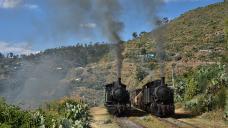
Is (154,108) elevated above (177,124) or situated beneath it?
elevated above

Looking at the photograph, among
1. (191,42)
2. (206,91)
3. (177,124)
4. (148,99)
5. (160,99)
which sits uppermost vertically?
(191,42)

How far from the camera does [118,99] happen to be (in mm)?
36750

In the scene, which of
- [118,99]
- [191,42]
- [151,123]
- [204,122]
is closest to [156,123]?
[151,123]

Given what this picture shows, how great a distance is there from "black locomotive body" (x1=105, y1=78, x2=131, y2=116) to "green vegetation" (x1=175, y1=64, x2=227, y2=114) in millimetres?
5430

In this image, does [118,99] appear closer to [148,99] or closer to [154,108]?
[148,99]

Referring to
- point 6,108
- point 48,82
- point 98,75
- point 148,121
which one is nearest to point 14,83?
point 48,82

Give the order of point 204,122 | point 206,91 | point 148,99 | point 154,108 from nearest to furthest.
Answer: point 204,122, point 154,108, point 148,99, point 206,91

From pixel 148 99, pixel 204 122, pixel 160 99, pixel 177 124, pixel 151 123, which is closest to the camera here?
pixel 177 124

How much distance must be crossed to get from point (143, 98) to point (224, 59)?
7.56m

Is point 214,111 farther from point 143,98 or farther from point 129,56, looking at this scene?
point 129,56

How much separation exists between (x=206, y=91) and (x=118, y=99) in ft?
23.3

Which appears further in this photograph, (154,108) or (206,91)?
(206,91)

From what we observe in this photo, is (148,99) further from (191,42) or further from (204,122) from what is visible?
(191,42)

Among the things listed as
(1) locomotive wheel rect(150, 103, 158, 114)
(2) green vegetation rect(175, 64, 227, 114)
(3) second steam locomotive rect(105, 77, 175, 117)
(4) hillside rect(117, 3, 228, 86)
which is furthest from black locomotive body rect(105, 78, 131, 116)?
(4) hillside rect(117, 3, 228, 86)
